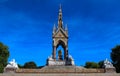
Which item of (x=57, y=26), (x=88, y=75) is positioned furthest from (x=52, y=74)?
(x=57, y=26)

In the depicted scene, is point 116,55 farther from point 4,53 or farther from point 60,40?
point 4,53

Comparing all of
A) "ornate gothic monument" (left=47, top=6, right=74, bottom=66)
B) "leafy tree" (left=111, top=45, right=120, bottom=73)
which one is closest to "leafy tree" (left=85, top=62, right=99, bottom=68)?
"leafy tree" (left=111, top=45, right=120, bottom=73)

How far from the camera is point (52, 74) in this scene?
28281 millimetres

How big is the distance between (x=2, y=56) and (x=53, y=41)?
1126 cm

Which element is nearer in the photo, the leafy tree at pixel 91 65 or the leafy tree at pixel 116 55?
the leafy tree at pixel 116 55

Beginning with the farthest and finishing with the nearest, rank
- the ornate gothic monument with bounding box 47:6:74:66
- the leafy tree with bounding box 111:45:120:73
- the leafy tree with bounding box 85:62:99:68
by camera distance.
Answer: the leafy tree with bounding box 85:62:99:68, the leafy tree with bounding box 111:45:120:73, the ornate gothic monument with bounding box 47:6:74:66

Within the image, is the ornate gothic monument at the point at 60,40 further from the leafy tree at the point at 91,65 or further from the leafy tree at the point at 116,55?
the leafy tree at the point at 91,65

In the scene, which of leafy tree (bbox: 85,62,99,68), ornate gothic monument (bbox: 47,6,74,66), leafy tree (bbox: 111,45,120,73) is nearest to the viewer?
ornate gothic monument (bbox: 47,6,74,66)

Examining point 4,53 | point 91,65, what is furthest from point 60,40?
point 91,65

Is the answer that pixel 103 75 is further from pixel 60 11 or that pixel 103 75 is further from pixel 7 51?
pixel 7 51

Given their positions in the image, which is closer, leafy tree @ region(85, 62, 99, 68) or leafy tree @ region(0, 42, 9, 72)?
leafy tree @ region(0, 42, 9, 72)

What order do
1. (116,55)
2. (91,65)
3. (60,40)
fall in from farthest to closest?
(91,65)
(116,55)
(60,40)

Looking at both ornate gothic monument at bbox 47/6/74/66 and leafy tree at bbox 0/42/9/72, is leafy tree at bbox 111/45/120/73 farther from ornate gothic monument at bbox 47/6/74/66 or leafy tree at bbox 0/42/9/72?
leafy tree at bbox 0/42/9/72

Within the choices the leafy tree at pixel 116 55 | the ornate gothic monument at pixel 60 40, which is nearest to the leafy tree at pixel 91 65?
the leafy tree at pixel 116 55
